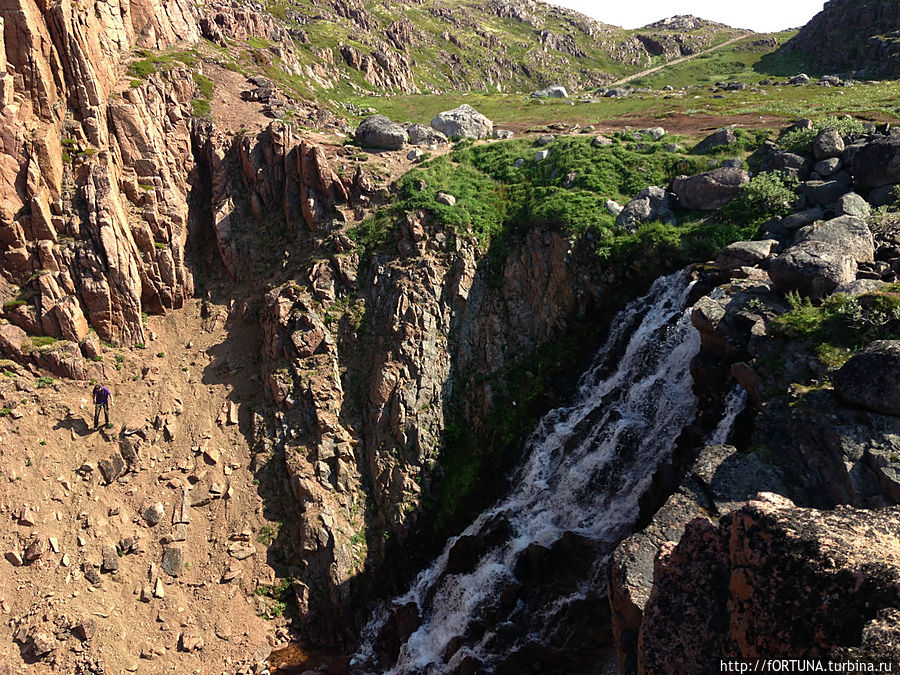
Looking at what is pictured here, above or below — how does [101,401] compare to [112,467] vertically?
above

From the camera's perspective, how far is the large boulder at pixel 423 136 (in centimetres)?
4059

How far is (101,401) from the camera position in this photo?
82.5 feet

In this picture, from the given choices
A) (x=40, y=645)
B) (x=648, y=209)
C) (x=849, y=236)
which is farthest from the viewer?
(x=648, y=209)

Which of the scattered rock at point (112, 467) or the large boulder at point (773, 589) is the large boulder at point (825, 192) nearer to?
the large boulder at point (773, 589)

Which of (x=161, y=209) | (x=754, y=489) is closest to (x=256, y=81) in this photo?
(x=161, y=209)

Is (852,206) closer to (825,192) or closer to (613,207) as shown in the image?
(825,192)

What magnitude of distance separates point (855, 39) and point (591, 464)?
90336mm

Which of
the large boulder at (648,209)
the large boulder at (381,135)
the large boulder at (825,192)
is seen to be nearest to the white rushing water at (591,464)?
the large boulder at (648,209)

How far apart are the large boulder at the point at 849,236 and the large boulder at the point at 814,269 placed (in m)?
0.64

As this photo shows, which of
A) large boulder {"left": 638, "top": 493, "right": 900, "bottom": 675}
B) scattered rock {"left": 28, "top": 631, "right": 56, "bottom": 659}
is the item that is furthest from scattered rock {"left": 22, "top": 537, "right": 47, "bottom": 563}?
large boulder {"left": 638, "top": 493, "right": 900, "bottom": 675}

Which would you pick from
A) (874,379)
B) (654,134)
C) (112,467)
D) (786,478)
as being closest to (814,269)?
(874,379)

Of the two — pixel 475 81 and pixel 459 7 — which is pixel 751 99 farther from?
pixel 459 7

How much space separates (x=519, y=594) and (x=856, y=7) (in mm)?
101589

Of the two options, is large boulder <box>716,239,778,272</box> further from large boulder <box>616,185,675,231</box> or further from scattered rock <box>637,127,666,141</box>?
scattered rock <box>637,127,666,141</box>
